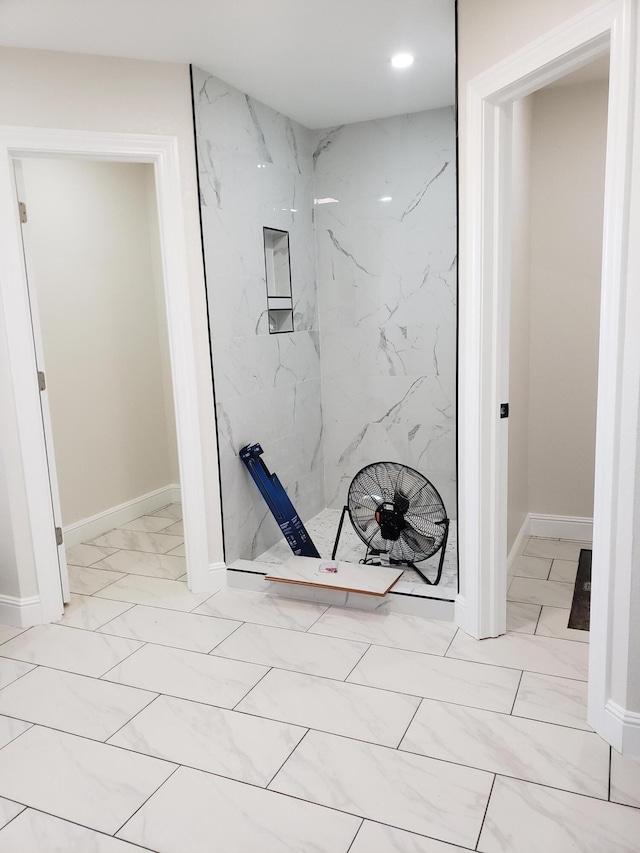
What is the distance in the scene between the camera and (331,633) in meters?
2.92

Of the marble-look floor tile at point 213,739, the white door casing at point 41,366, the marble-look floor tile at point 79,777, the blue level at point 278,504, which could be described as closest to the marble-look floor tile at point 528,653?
the marble-look floor tile at point 213,739

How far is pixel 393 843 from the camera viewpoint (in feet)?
5.77

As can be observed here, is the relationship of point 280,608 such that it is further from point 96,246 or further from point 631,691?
point 96,246

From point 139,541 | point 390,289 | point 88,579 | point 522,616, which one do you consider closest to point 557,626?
point 522,616

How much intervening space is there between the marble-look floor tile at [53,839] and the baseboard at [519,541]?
227cm

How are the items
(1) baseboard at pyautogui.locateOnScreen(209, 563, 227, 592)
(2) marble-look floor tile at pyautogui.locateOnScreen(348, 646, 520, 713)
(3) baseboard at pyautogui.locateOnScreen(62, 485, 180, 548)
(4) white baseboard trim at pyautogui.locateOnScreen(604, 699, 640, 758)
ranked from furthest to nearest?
(3) baseboard at pyautogui.locateOnScreen(62, 485, 180, 548), (1) baseboard at pyautogui.locateOnScreen(209, 563, 227, 592), (2) marble-look floor tile at pyautogui.locateOnScreen(348, 646, 520, 713), (4) white baseboard trim at pyautogui.locateOnScreen(604, 699, 640, 758)

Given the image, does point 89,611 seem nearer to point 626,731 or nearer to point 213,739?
point 213,739

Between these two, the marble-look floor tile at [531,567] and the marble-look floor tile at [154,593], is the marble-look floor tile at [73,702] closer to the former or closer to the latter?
the marble-look floor tile at [154,593]

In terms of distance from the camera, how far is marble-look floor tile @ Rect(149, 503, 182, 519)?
470 centimetres

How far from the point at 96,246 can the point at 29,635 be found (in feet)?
8.14

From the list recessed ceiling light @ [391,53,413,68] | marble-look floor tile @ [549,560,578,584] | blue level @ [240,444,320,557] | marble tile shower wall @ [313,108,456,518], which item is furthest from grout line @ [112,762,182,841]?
recessed ceiling light @ [391,53,413,68]

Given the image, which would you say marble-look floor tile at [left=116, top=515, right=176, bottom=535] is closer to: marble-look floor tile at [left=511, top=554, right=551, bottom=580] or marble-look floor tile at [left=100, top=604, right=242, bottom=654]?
marble-look floor tile at [left=100, top=604, right=242, bottom=654]

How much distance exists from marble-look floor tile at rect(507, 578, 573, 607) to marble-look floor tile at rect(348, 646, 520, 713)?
67 cm

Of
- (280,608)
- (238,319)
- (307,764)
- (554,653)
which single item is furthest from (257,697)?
(238,319)
